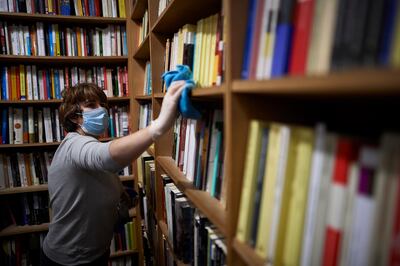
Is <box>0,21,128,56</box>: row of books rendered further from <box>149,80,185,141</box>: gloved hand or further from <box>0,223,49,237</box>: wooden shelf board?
<box>149,80,185,141</box>: gloved hand

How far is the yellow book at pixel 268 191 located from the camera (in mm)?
531

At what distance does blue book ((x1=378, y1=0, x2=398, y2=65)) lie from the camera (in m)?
0.35

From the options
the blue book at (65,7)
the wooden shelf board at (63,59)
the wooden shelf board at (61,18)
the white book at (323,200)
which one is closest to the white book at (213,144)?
the white book at (323,200)

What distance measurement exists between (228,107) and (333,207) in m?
0.30

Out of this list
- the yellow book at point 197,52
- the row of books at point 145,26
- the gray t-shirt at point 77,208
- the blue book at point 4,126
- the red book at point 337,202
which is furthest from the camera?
the blue book at point 4,126

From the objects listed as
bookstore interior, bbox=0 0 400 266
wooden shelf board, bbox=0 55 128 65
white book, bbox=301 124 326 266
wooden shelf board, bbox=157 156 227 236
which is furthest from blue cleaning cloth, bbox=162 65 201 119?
wooden shelf board, bbox=0 55 128 65

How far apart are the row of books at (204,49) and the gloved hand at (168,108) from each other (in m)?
0.09

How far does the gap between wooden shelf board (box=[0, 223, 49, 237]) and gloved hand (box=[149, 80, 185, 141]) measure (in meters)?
1.80

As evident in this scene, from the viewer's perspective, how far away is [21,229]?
2086mm

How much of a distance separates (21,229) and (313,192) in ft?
7.75

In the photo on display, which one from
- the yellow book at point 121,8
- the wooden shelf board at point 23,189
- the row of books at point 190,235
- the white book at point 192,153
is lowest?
the wooden shelf board at point 23,189

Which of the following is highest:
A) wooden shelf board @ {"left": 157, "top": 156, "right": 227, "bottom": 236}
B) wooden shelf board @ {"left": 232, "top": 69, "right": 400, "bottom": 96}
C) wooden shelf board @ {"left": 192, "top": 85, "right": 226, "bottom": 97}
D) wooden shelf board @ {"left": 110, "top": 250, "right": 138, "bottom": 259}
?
wooden shelf board @ {"left": 232, "top": 69, "right": 400, "bottom": 96}

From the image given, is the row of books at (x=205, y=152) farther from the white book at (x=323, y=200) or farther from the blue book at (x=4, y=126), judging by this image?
the blue book at (x=4, y=126)

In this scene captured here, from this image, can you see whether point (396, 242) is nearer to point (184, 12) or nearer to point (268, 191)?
point (268, 191)
